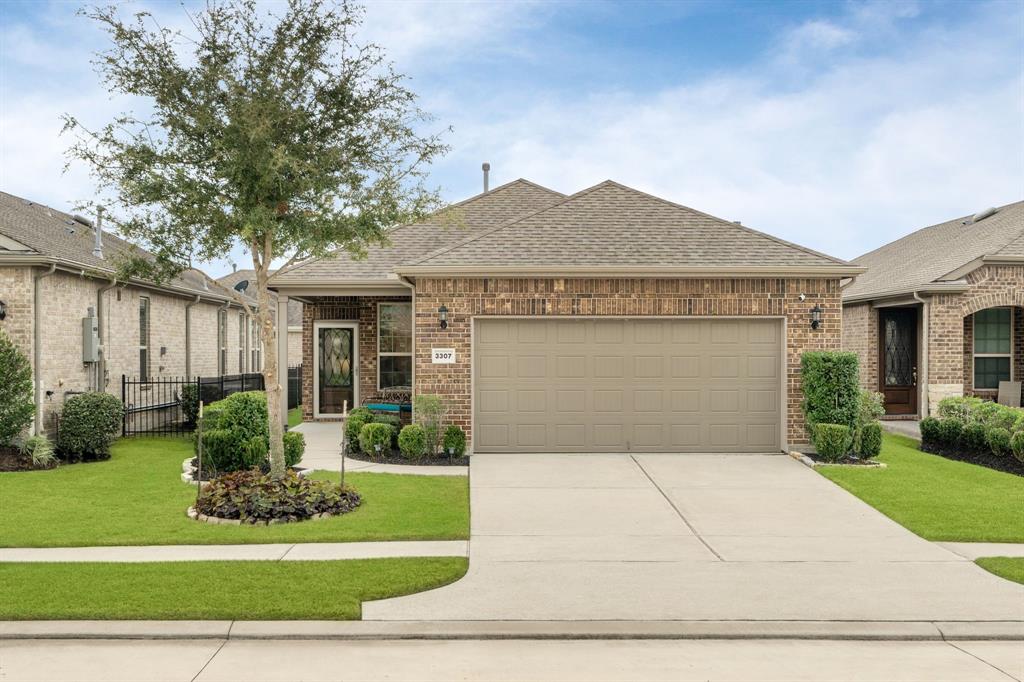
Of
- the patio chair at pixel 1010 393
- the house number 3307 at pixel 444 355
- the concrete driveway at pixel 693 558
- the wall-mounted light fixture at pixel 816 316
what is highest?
the wall-mounted light fixture at pixel 816 316

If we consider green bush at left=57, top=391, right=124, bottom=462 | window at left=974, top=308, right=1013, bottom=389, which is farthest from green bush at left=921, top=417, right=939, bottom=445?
green bush at left=57, top=391, right=124, bottom=462

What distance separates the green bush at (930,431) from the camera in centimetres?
1438

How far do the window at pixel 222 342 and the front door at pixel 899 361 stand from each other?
18.8m

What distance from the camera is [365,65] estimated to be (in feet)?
31.1

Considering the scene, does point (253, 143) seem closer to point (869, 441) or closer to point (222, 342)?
point (869, 441)

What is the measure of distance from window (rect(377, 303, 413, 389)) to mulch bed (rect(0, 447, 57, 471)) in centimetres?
727

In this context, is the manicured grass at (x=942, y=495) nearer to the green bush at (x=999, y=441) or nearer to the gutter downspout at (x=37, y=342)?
the green bush at (x=999, y=441)

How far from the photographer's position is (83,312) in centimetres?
1509

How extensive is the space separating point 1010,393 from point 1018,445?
6.49 metres

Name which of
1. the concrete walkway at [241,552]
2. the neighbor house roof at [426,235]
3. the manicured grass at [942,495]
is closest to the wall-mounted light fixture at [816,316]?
the manicured grass at [942,495]

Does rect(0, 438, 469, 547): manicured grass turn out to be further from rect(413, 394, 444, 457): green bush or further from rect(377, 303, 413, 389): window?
rect(377, 303, 413, 389): window

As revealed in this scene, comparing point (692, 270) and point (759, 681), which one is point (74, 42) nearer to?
point (692, 270)

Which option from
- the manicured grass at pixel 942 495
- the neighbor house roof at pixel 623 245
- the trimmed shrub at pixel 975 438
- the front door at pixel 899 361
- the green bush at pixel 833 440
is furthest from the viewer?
the front door at pixel 899 361

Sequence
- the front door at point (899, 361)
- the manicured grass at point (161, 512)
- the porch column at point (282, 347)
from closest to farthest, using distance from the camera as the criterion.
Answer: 1. the manicured grass at point (161, 512)
2. the porch column at point (282, 347)
3. the front door at point (899, 361)
